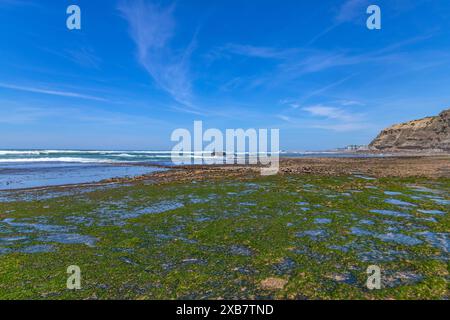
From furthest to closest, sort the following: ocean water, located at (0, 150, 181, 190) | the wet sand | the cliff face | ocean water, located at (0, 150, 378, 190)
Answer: the cliff face → the wet sand → ocean water, located at (0, 150, 378, 190) → ocean water, located at (0, 150, 181, 190)

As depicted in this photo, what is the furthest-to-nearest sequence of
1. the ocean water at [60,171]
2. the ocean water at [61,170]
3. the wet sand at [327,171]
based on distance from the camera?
Result: the wet sand at [327,171] → the ocean water at [61,170] → the ocean water at [60,171]

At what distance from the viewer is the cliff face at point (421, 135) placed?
95.9 metres

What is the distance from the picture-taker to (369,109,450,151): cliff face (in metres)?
95.9

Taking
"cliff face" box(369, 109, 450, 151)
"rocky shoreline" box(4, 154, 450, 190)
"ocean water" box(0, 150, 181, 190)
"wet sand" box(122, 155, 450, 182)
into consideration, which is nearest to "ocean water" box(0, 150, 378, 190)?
"ocean water" box(0, 150, 181, 190)

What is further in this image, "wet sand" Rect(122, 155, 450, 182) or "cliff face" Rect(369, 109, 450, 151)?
"cliff face" Rect(369, 109, 450, 151)

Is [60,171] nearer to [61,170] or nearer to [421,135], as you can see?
[61,170]

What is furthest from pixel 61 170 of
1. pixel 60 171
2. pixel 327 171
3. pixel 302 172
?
pixel 327 171

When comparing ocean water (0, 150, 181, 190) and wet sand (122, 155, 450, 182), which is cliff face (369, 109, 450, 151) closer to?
wet sand (122, 155, 450, 182)

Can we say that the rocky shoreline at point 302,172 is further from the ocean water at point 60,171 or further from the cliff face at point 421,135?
the cliff face at point 421,135

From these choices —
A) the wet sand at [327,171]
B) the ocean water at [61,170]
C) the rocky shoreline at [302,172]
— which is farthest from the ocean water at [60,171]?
the wet sand at [327,171]

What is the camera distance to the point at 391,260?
21.8ft

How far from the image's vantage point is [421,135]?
104375mm

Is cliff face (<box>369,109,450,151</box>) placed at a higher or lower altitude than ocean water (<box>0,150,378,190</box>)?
higher
